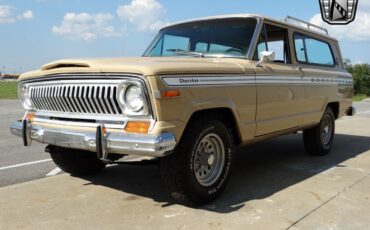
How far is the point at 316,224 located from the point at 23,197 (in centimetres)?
303

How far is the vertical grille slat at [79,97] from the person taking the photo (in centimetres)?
403

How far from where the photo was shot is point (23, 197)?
4.79 meters

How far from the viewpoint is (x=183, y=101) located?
402 cm

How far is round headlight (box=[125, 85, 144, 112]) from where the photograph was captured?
389 centimetres

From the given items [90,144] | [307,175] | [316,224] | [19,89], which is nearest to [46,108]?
[19,89]

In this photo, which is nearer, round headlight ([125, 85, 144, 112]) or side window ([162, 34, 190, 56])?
round headlight ([125, 85, 144, 112])

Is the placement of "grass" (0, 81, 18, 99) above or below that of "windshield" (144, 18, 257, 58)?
below

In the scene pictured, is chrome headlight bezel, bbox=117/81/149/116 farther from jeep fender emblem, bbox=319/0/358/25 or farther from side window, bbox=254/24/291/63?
jeep fender emblem, bbox=319/0/358/25

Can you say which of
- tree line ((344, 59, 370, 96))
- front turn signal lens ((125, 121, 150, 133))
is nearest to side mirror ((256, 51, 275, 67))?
front turn signal lens ((125, 121, 150, 133))

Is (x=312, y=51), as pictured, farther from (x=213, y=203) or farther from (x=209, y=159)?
(x=213, y=203)

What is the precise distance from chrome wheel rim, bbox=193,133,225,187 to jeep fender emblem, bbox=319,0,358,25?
1057 cm

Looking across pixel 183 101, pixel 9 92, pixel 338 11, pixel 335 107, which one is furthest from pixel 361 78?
pixel 183 101

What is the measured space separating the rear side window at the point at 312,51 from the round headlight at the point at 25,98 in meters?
3.74

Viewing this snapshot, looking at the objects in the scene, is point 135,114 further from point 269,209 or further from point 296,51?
point 296,51
